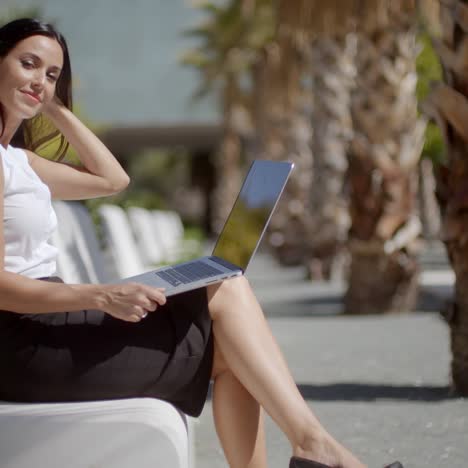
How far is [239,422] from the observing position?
9.58ft

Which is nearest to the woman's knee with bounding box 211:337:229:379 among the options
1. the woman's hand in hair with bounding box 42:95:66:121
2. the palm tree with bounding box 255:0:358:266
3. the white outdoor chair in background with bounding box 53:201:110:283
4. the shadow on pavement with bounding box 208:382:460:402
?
the woman's hand in hair with bounding box 42:95:66:121

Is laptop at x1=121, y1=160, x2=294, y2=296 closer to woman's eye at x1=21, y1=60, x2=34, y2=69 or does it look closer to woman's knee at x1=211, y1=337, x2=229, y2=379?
woman's knee at x1=211, y1=337, x2=229, y2=379

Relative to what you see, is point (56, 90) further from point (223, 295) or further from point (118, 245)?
point (118, 245)

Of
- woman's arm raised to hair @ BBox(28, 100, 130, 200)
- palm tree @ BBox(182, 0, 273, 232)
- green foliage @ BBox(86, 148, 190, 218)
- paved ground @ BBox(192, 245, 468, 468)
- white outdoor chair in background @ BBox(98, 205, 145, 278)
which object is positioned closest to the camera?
woman's arm raised to hair @ BBox(28, 100, 130, 200)

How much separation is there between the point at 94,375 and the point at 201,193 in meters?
56.5

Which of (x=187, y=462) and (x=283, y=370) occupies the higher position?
(x=283, y=370)

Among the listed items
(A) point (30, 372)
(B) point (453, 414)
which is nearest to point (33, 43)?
(A) point (30, 372)

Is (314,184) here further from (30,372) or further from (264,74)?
(30,372)

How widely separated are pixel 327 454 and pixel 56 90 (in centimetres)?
162

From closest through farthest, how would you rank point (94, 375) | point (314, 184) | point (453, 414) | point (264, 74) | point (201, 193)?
point (94, 375) → point (453, 414) → point (314, 184) → point (264, 74) → point (201, 193)

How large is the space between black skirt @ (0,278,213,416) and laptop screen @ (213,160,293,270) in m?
0.29

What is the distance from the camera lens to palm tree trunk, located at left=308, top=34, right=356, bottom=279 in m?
14.1

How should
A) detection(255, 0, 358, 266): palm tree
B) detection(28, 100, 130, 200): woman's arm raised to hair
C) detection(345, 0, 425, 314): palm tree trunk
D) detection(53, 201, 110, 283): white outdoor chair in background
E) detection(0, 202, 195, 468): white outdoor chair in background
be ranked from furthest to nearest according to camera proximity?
detection(255, 0, 358, 266): palm tree < detection(345, 0, 425, 314): palm tree trunk < detection(53, 201, 110, 283): white outdoor chair in background < detection(28, 100, 130, 200): woman's arm raised to hair < detection(0, 202, 195, 468): white outdoor chair in background

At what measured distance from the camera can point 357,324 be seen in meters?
8.82
